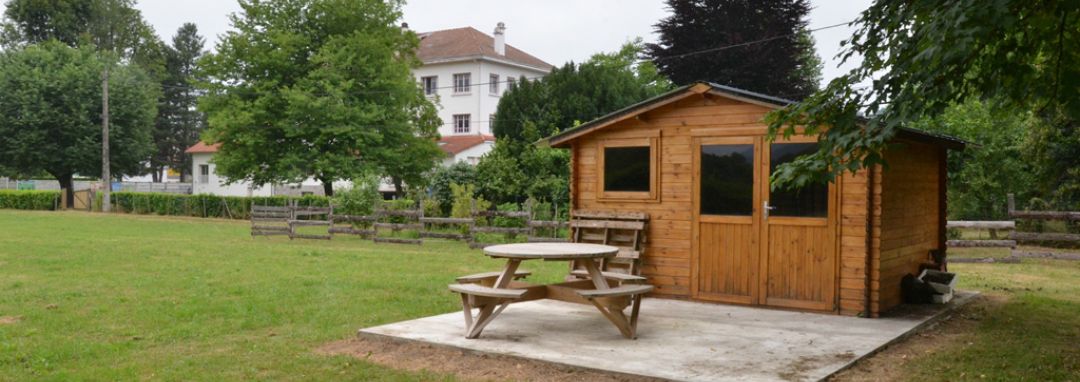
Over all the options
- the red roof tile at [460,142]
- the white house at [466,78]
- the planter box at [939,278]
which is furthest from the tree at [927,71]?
the white house at [466,78]

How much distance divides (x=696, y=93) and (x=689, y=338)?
11.1 ft

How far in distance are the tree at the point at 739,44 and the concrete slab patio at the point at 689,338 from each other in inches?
844

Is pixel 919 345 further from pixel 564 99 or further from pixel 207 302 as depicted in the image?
pixel 564 99

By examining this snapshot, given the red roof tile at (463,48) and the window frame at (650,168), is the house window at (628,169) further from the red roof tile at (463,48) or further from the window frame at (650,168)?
the red roof tile at (463,48)

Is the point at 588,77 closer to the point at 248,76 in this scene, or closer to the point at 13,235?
the point at 248,76

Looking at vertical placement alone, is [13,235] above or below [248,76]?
below

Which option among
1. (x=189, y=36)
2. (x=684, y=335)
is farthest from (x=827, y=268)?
(x=189, y=36)

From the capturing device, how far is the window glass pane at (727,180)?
10.1 metres

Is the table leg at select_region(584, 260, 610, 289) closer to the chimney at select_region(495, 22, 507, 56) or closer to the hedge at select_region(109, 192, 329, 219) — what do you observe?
the hedge at select_region(109, 192, 329, 219)

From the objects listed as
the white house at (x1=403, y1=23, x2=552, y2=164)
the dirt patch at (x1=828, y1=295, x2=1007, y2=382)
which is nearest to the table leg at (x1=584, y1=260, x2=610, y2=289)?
the dirt patch at (x1=828, y1=295, x2=1007, y2=382)

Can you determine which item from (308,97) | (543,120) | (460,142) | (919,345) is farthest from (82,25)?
(919,345)

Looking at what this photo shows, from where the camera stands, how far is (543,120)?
31.1 m

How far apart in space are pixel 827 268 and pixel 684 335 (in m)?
2.37

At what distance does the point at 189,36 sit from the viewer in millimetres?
64938
